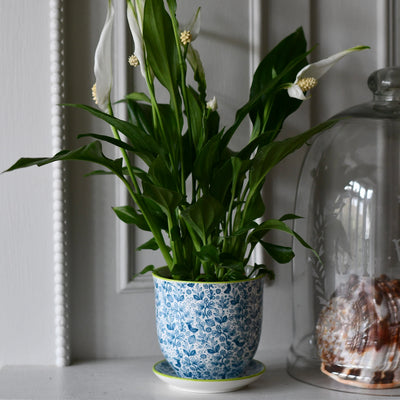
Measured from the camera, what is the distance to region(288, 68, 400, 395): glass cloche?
79 centimetres

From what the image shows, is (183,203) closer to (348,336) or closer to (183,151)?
(183,151)

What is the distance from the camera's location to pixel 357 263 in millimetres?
838

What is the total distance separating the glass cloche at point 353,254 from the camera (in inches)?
30.9

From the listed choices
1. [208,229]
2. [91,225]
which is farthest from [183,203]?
[91,225]

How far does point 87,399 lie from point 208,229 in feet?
0.91

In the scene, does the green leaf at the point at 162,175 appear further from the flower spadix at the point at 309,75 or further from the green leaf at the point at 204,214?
the flower spadix at the point at 309,75

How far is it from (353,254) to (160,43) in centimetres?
40

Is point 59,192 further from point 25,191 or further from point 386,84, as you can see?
point 386,84

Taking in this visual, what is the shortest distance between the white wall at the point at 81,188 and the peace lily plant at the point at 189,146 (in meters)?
0.13

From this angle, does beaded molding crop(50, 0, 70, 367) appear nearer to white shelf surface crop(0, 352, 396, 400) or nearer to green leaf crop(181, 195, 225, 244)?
white shelf surface crop(0, 352, 396, 400)

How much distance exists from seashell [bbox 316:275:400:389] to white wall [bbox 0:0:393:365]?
0.19 meters

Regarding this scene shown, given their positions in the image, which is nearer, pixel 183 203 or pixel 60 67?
pixel 183 203

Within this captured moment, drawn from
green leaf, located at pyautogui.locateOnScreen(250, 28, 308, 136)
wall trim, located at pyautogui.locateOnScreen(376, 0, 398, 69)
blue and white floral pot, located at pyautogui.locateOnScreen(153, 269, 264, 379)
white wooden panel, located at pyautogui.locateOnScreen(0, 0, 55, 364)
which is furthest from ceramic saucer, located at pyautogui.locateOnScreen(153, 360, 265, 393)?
wall trim, located at pyautogui.locateOnScreen(376, 0, 398, 69)

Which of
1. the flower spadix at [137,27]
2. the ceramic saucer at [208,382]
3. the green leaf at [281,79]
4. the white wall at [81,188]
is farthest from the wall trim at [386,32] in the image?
the ceramic saucer at [208,382]
